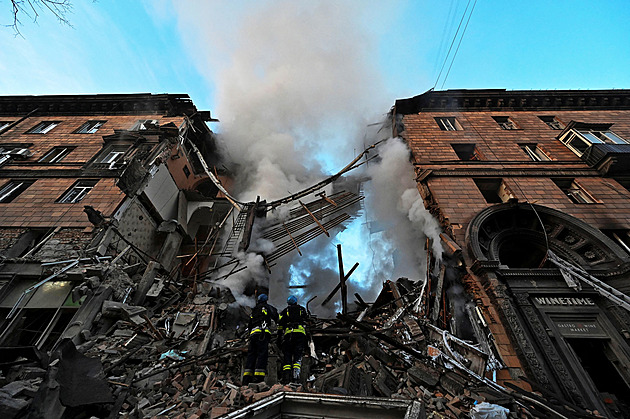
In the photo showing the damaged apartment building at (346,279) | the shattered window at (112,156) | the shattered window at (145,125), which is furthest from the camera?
the shattered window at (145,125)

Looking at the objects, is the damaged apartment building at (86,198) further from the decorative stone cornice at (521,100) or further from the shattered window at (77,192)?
the decorative stone cornice at (521,100)

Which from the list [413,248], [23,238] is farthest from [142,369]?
[413,248]

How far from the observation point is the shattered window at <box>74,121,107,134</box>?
15769mm

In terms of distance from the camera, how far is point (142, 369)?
5594 mm

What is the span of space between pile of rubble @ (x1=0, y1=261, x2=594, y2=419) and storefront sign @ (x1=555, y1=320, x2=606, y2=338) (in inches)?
93.2

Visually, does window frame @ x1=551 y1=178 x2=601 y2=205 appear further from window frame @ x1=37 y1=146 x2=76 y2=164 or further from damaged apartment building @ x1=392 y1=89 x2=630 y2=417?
window frame @ x1=37 y1=146 x2=76 y2=164

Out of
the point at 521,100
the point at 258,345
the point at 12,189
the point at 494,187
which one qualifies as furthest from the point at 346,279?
the point at 521,100

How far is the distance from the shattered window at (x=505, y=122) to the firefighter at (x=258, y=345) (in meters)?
16.4

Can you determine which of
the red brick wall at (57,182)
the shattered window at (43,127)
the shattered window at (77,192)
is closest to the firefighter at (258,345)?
the red brick wall at (57,182)

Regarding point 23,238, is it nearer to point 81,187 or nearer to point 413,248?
point 81,187

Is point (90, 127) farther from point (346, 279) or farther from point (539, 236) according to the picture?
point (539, 236)

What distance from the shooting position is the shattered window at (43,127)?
1580 cm

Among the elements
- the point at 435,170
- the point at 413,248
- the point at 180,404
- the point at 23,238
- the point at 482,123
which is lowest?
the point at 180,404

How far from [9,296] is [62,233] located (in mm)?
2398
